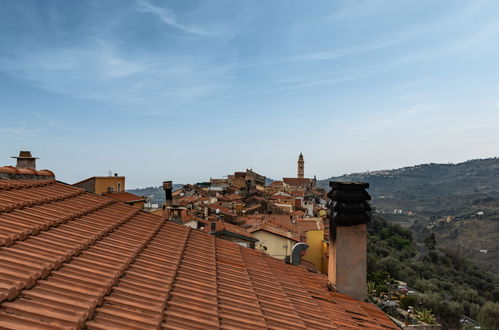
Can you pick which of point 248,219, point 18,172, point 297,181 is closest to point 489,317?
point 248,219

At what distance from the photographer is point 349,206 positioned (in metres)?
5.45

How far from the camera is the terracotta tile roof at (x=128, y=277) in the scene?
2197mm

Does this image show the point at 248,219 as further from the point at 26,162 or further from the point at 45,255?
the point at 45,255

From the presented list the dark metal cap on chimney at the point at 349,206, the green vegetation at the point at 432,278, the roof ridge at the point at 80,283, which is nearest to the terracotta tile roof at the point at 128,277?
the roof ridge at the point at 80,283

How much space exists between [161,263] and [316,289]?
2.34 metres

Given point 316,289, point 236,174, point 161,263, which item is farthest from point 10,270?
point 236,174

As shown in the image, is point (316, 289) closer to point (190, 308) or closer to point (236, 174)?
point (190, 308)

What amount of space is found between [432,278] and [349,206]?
48.9 metres

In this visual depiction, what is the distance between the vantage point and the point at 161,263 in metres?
3.57

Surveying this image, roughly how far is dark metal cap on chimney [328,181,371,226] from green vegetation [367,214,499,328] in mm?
27195

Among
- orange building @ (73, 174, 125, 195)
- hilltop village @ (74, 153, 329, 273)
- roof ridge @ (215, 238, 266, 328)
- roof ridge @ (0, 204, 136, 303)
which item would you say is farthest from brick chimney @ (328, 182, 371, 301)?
orange building @ (73, 174, 125, 195)

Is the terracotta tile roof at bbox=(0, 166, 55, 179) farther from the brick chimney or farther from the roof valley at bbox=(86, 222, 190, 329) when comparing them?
the brick chimney

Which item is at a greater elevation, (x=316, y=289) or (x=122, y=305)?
(x=122, y=305)

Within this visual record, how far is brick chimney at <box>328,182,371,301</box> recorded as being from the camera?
5445 millimetres
